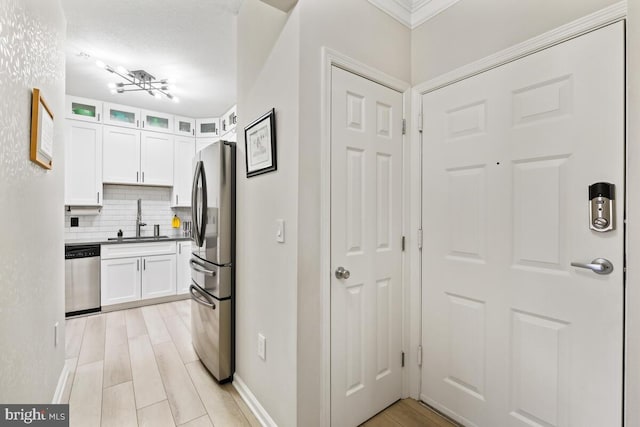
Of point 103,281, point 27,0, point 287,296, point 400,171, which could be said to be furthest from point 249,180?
point 103,281

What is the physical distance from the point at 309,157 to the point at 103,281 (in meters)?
3.55

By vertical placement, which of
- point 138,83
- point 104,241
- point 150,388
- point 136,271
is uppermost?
point 138,83

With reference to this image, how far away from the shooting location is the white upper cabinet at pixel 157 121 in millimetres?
4121

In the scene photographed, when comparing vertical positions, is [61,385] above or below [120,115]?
below

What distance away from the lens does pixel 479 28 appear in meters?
1.58

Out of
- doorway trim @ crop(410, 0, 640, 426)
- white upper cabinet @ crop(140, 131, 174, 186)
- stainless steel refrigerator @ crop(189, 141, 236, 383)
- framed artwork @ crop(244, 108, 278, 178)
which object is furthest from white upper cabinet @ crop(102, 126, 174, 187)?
doorway trim @ crop(410, 0, 640, 426)

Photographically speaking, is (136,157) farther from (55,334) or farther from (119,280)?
(55,334)

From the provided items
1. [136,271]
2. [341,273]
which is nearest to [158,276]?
[136,271]

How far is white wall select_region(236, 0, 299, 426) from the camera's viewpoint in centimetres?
147

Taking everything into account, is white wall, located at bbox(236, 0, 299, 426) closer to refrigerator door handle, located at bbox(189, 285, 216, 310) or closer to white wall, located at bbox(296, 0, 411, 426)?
white wall, located at bbox(296, 0, 411, 426)

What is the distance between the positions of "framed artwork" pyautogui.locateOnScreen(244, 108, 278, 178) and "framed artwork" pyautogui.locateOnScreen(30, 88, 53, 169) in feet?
3.29

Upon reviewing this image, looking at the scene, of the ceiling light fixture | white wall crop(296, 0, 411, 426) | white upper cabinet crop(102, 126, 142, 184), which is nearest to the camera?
white wall crop(296, 0, 411, 426)

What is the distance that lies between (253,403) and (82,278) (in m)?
2.97

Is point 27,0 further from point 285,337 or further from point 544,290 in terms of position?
point 544,290
